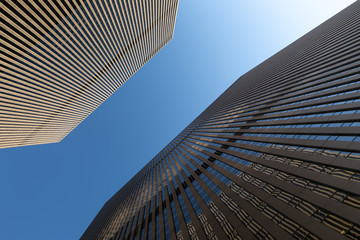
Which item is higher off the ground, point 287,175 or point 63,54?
point 63,54

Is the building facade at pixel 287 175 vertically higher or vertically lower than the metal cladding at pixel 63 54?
lower

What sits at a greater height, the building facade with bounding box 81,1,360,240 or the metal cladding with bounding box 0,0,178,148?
the metal cladding with bounding box 0,0,178,148

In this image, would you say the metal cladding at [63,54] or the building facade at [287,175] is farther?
the metal cladding at [63,54]

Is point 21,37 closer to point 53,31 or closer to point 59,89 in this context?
point 53,31

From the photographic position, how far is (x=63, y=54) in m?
73.7

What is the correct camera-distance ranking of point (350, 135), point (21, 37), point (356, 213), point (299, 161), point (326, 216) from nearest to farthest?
point (356, 213), point (326, 216), point (350, 135), point (299, 161), point (21, 37)

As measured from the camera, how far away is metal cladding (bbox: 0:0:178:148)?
54344 mm

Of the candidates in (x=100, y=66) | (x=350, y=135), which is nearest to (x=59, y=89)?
(x=100, y=66)

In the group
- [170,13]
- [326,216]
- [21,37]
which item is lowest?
[326,216]

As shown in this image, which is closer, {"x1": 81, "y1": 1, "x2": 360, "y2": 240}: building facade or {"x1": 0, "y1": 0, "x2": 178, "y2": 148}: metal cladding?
{"x1": 81, "y1": 1, "x2": 360, "y2": 240}: building facade

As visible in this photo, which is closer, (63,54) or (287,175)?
(287,175)

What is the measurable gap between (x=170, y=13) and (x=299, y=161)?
127 m

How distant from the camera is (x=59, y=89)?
293 ft

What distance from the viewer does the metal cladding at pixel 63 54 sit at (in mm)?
54344
